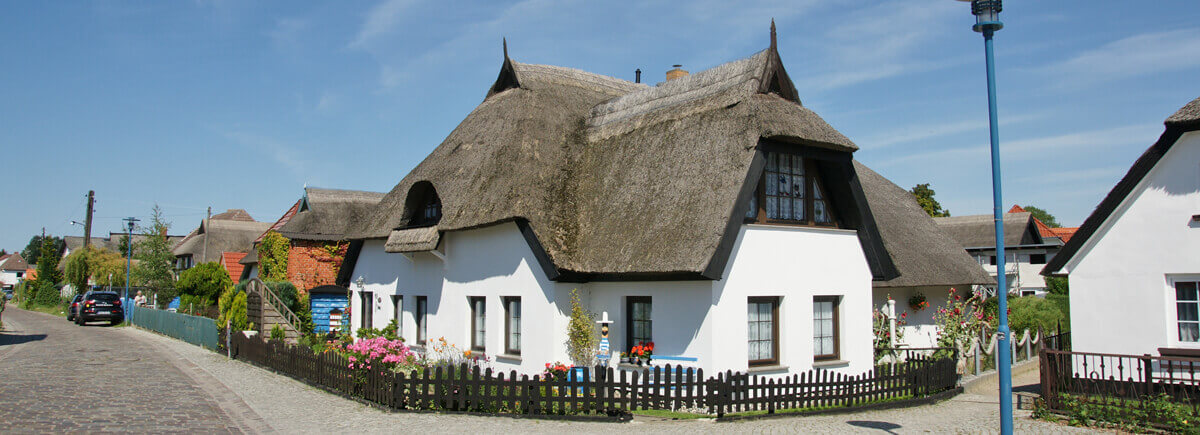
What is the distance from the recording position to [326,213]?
106ft

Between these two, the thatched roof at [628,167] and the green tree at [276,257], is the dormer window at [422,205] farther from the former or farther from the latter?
the green tree at [276,257]

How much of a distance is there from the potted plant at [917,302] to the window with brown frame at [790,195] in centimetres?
733

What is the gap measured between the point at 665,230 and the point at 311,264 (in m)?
21.1

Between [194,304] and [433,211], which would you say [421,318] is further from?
[194,304]

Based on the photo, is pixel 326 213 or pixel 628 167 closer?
pixel 628 167

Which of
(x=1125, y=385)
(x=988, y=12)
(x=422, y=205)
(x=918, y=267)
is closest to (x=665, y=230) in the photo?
(x=988, y=12)

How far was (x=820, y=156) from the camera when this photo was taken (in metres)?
15.4

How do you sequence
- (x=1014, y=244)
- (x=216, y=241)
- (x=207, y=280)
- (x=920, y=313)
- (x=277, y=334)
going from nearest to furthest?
(x=920, y=313)
(x=277, y=334)
(x=207, y=280)
(x=1014, y=244)
(x=216, y=241)

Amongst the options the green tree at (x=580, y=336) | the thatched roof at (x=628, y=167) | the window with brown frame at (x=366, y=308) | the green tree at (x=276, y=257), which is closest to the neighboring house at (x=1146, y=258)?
the thatched roof at (x=628, y=167)

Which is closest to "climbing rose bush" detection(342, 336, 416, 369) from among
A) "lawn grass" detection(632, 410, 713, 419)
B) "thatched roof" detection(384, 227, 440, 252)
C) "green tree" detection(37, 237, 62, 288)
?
"thatched roof" detection(384, 227, 440, 252)

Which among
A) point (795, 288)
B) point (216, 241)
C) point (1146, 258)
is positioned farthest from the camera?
point (216, 241)

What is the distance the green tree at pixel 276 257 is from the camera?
31094mm

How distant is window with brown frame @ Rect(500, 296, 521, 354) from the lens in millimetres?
17359

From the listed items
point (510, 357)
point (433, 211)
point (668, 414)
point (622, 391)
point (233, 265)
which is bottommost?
point (668, 414)
